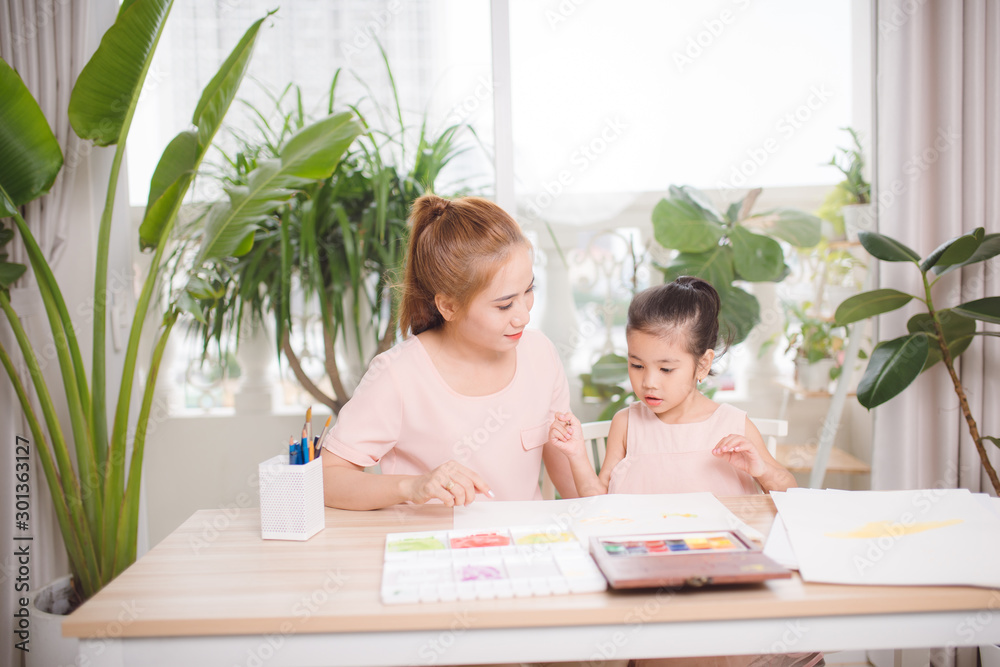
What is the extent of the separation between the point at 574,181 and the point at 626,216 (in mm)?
234

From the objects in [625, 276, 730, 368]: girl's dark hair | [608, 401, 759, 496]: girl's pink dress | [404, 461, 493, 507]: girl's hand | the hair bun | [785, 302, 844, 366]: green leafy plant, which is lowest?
[608, 401, 759, 496]: girl's pink dress

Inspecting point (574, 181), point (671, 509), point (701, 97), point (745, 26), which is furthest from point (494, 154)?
point (671, 509)

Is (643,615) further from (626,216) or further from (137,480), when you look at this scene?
(626,216)

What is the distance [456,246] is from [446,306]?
13cm

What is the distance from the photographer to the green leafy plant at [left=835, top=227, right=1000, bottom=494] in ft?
6.10

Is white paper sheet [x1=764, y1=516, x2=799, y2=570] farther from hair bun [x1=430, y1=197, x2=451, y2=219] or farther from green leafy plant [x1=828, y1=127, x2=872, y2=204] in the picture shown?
green leafy plant [x1=828, y1=127, x2=872, y2=204]

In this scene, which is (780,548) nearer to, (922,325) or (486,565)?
(486,565)

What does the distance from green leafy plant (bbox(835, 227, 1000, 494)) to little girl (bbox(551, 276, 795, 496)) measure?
0.56 metres

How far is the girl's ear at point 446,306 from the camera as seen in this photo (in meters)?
1.48

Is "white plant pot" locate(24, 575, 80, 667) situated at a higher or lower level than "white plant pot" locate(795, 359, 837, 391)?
lower

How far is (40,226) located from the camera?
2.12 m

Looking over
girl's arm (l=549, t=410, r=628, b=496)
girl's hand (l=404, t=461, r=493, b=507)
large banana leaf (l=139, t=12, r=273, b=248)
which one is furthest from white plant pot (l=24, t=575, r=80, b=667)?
girl's arm (l=549, t=410, r=628, b=496)

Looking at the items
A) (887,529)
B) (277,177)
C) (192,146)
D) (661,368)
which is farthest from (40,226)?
(887,529)

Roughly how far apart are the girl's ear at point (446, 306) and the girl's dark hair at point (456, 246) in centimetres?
1
